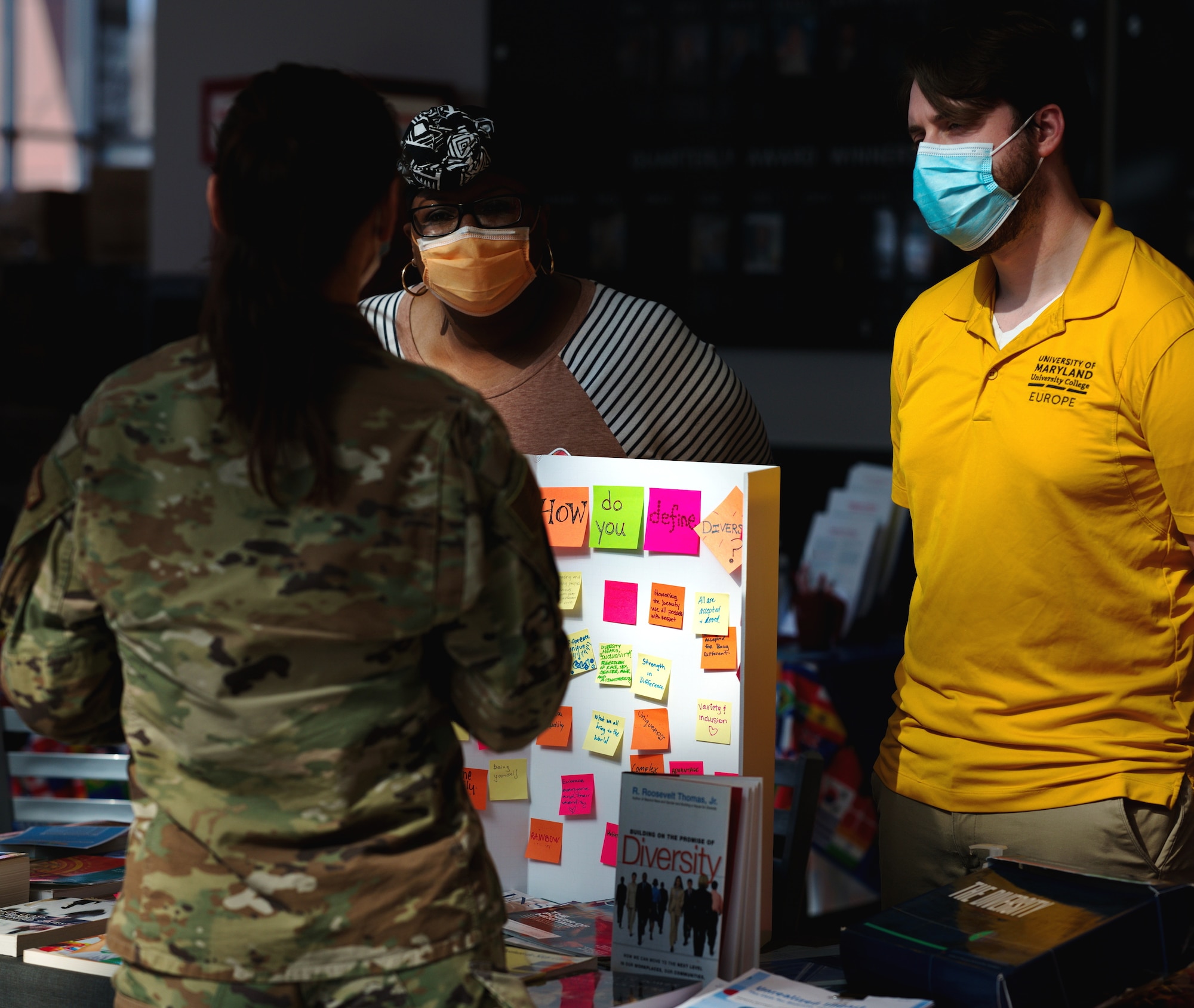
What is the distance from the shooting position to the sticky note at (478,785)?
5.84 feet

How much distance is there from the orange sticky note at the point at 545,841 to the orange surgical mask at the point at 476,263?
0.72 m

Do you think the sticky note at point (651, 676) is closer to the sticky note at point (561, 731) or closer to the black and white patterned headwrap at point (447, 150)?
the sticky note at point (561, 731)

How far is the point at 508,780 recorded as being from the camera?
1.77 meters

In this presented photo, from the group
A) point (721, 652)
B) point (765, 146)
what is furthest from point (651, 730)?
point (765, 146)

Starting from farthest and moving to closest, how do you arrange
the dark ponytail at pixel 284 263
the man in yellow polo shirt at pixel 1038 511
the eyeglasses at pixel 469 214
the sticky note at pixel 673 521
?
the eyeglasses at pixel 469 214
the sticky note at pixel 673 521
the man in yellow polo shirt at pixel 1038 511
the dark ponytail at pixel 284 263

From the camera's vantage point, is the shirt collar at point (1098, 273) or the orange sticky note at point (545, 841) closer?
the shirt collar at point (1098, 273)

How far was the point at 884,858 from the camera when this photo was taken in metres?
1.79

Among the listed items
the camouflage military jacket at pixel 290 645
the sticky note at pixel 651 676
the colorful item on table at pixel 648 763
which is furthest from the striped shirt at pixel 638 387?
the camouflage military jacket at pixel 290 645

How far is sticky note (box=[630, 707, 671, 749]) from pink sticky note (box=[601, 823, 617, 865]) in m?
0.12

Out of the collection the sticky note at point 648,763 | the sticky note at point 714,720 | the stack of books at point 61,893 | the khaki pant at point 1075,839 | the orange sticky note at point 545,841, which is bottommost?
the stack of books at point 61,893

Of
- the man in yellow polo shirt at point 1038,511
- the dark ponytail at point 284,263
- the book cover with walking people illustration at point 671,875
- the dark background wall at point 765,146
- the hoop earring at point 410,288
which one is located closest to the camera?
the dark ponytail at point 284,263

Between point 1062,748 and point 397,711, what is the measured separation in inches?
36.2

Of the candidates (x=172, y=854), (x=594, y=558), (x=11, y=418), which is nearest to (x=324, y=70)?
(x=172, y=854)

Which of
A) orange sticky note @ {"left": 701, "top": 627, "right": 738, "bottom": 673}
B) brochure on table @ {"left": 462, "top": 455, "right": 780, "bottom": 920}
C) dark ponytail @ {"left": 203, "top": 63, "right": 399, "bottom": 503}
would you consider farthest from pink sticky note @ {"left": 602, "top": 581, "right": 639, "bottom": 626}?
dark ponytail @ {"left": 203, "top": 63, "right": 399, "bottom": 503}
